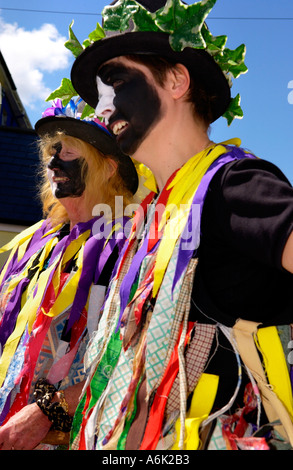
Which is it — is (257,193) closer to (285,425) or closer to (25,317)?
(285,425)

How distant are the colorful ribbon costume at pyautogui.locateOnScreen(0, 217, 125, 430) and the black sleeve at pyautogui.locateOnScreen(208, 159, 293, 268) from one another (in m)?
1.21

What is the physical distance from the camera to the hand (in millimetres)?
2006

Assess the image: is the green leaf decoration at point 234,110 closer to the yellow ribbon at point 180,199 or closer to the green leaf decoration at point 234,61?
the green leaf decoration at point 234,61

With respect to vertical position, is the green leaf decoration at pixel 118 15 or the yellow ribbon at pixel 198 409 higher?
the green leaf decoration at pixel 118 15

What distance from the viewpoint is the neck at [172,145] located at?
67.1 inches

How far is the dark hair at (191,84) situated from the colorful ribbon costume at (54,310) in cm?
97

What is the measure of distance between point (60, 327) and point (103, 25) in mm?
1407

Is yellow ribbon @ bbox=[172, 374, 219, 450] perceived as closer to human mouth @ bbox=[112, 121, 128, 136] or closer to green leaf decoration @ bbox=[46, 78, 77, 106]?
human mouth @ bbox=[112, 121, 128, 136]

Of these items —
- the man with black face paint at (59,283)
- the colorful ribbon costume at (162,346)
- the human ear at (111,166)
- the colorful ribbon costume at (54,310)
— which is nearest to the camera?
the colorful ribbon costume at (162,346)

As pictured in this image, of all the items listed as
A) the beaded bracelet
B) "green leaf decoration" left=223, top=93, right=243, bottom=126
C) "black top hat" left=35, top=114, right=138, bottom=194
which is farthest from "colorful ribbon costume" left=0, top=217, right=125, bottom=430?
"green leaf decoration" left=223, top=93, right=243, bottom=126

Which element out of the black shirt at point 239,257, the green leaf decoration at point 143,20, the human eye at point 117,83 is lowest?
the black shirt at point 239,257

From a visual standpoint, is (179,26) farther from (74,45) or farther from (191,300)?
(191,300)

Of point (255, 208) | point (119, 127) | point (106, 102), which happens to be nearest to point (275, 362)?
point (255, 208)

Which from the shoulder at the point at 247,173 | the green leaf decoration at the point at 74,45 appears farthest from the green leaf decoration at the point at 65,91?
the shoulder at the point at 247,173
